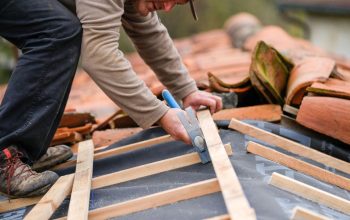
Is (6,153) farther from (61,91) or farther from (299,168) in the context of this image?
(299,168)

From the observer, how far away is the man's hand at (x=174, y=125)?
241cm

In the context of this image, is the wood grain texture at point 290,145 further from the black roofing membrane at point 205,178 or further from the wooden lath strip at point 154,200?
the wooden lath strip at point 154,200

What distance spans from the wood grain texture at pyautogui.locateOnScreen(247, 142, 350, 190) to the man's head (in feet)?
2.54

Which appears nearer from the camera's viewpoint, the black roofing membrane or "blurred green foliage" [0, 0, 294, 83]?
the black roofing membrane

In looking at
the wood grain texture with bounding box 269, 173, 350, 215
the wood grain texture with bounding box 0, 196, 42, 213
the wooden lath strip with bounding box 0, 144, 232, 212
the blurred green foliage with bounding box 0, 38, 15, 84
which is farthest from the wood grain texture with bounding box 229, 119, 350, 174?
the blurred green foliage with bounding box 0, 38, 15, 84

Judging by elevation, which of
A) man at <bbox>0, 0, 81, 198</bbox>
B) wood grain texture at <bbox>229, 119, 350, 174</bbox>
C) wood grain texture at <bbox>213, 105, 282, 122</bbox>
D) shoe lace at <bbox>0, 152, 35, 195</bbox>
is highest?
man at <bbox>0, 0, 81, 198</bbox>

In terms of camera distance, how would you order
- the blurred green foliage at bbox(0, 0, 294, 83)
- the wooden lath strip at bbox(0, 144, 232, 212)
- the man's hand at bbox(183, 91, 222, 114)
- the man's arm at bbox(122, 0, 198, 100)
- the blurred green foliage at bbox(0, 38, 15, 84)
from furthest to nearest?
1. the blurred green foliage at bbox(0, 0, 294, 83)
2. the blurred green foliage at bbox(0, 38, 15, 84)
3. the man's arm at bbox(122, 0, 198, 100)
4. the man's hand at bbox(183, 91, 222, 114)
5. the wooden lath strip at bbox(0, 144, 232, 212)

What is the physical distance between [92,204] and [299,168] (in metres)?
0.90

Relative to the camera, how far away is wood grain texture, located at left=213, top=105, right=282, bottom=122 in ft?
9.95

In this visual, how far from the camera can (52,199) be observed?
2.21 metres

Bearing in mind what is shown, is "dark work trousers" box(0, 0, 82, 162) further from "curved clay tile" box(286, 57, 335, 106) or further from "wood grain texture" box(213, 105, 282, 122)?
"curved clay tile" box(286, 57, 335, 106)

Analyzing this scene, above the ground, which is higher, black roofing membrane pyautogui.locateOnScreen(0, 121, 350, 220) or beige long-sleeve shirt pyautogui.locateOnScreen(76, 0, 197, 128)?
beige long-sleeve shirt pyautogui.locateOnScreen(76, 0, 197, 128)

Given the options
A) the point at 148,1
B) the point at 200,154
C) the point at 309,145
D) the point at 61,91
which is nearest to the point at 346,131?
the point at 309,145

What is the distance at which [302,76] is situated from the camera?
3.04 m
